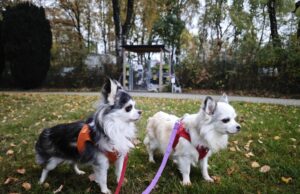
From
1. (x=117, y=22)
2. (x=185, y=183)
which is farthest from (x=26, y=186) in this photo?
(x=117, y=22)

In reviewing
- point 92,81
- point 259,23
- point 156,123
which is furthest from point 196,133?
point 259,23

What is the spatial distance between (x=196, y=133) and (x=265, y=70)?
46.4 ft

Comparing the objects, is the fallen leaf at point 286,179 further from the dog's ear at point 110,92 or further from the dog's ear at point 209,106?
the dog's ear at point 110,92

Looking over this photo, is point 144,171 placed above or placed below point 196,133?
below

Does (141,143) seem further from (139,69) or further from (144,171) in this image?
(139,69)

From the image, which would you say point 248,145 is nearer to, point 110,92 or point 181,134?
point 181,134

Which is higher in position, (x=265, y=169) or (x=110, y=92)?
(x=110, y=92)

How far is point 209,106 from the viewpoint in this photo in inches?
128

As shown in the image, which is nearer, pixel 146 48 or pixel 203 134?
pixel 203 134

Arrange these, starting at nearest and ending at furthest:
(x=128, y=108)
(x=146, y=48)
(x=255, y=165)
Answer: (x=128, y=108)
(x=255, y=165)
(x=146, y=48)

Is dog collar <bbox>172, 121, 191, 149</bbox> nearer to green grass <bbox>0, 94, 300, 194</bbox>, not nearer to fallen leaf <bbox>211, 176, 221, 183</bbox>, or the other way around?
green grass <bbox>0, 94, 300, 194</bbox>

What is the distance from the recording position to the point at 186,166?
137 inches

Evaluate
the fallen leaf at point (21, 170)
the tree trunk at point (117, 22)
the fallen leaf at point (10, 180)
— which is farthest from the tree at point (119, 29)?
the fallen leaf at point (10, 180)

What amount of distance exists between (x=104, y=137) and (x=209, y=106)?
4.26 feet
